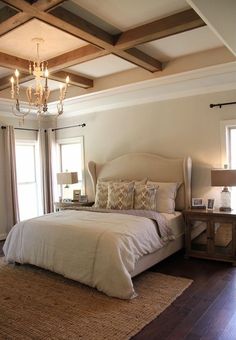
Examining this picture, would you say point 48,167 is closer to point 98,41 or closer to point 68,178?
point 68,178

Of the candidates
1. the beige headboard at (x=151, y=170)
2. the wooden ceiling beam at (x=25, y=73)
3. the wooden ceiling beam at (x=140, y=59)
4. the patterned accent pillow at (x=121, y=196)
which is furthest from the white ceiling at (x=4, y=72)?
the patterned accent pillow at (x=121, y=196)

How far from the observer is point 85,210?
4.57 meters

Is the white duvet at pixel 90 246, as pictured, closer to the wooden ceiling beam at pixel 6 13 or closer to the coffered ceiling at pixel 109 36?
the coffered ceiling at pixel 109 36

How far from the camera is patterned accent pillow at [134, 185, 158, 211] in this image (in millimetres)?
4332

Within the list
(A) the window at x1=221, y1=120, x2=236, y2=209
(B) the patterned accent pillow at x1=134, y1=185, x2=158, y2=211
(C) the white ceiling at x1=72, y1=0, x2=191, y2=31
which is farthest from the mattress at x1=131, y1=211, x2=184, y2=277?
(C) the white ceiling at x1=72, y1=0, x2=191, y2=31

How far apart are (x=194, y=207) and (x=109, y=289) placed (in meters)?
1.87

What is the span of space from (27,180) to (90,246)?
3.44 m

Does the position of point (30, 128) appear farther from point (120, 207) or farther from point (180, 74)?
point (180, 74)

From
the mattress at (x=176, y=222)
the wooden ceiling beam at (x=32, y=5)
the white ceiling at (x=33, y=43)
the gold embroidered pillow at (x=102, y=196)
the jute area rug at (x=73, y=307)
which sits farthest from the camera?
the gold embroidered pillow at (x=102, y=196)

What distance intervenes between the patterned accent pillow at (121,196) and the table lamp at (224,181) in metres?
1.20

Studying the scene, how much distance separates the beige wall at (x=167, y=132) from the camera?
4461mm

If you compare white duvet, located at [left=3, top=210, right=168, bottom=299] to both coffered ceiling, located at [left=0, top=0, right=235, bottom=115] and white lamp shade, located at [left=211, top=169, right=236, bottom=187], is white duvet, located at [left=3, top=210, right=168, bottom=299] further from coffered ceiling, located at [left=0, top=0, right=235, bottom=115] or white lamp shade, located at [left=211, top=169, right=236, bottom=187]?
coffered ceiling, located at [left=0, top=0, right=235, bottom=115]

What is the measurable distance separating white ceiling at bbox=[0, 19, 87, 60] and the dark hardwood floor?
300 centimetres

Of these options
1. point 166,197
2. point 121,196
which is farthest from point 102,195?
point 166,197
